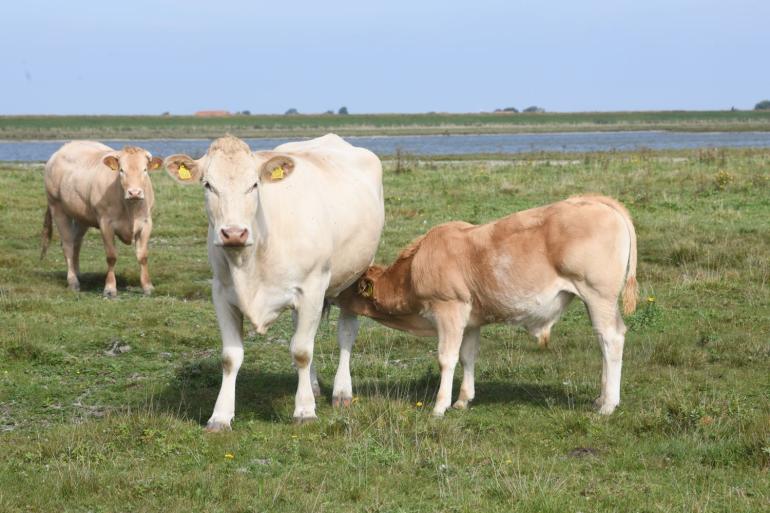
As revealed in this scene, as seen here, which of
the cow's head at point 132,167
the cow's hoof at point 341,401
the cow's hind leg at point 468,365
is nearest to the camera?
the cow's hind leg at point 468,365

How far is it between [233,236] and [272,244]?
0.69 metres

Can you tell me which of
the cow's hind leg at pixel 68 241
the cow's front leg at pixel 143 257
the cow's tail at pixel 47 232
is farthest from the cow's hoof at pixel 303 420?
the cow's tail at pixel 47 232

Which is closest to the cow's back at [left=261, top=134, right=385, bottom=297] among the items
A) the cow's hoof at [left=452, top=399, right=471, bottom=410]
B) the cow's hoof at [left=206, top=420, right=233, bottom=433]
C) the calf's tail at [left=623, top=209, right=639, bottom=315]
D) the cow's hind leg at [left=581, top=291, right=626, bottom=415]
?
the cow's hoof at [left=206, top=420, right=233, bottom=433]

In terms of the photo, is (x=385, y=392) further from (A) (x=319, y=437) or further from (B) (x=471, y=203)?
(B) (x=471, y=203)

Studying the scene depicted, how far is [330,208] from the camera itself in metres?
8.60

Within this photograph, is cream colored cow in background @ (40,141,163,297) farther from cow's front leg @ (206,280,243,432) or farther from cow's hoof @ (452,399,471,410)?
cow's hoof @ (452,399,471,410)

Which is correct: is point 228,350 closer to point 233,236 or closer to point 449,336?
point 233,236

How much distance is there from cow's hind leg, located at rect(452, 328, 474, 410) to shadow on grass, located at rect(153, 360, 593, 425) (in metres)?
0.16

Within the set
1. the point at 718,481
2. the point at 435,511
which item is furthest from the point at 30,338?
the point at 718,481

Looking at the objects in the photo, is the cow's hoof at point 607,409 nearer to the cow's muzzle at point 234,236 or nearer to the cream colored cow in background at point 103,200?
the cow's muzzle at point 234,236

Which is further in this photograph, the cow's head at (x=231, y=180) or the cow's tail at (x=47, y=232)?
the cow's tail at (x=47, y=232)

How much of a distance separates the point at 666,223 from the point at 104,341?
10.4 meters

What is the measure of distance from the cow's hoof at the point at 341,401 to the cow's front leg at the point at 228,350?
1086 millimetres

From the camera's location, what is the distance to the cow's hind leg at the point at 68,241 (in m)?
15.0
